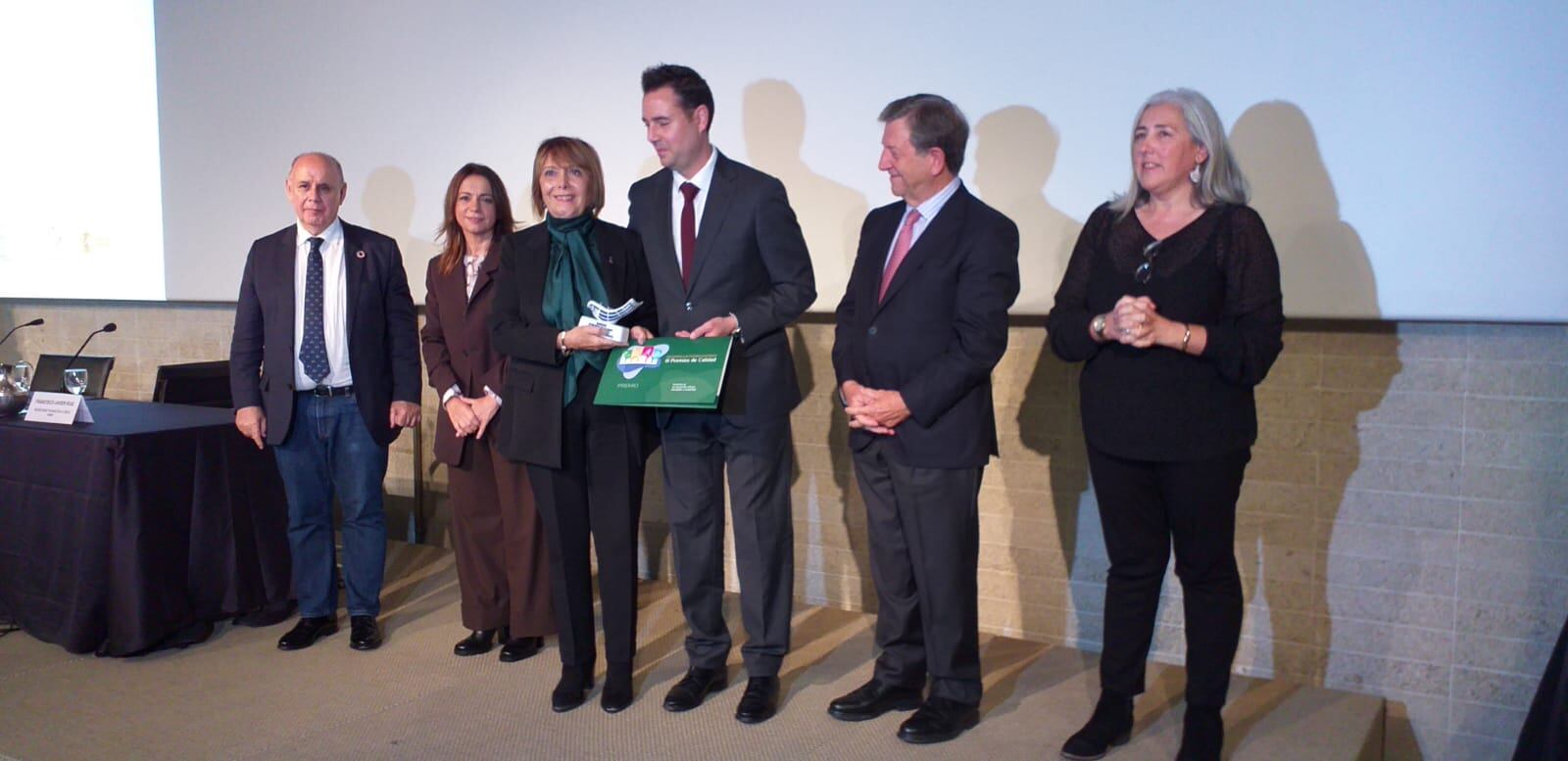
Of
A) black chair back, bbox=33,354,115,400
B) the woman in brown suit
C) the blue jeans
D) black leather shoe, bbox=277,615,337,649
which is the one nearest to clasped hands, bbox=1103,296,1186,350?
the woman in brown suit

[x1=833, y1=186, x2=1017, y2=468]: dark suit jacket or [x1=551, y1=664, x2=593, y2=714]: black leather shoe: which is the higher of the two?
[x1=833, y1=186, x2=1017, y2=468]: dark suit jacket

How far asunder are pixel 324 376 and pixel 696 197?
1384 millimetres

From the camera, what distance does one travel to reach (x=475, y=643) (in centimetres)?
352

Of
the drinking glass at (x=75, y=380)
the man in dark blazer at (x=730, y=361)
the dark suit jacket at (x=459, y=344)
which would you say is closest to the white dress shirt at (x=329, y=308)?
the dark suit jacket at (x=459, y=344)

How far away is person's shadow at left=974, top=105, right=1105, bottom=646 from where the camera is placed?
3371mm

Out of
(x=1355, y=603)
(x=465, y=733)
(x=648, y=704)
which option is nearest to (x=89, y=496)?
(x=465, y=733)

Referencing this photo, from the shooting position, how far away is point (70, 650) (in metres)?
3.48

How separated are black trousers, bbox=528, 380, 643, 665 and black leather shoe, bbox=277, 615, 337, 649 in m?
1.05

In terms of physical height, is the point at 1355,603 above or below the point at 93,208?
below

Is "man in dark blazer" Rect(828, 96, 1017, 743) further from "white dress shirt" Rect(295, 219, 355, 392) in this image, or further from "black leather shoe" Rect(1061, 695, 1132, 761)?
"white dress shirt" Rect(295, 219, 355, 392)

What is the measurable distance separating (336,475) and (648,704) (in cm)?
130

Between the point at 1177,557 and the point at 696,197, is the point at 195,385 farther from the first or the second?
the point at 1177,557

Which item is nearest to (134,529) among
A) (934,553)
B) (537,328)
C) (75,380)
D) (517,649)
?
(75,380)

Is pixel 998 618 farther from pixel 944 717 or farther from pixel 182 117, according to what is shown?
pixel 182 117
